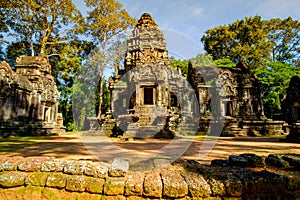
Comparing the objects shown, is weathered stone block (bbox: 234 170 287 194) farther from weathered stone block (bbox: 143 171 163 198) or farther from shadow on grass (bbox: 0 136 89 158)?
shadow on grass (bbox: 0 136 89 158)

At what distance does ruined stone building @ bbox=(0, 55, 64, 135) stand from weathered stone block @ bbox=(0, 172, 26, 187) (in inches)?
474

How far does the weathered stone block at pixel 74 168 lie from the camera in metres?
2.37

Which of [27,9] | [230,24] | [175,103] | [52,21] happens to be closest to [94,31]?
[52,21]

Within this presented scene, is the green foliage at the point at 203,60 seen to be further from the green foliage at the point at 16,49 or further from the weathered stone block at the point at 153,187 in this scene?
the weathered stone block at the point at 153,187

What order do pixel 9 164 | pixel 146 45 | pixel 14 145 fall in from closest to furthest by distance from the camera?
1. pixel 9 164
2. pixel 14 145
3. pixel 146 45

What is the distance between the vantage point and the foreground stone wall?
6.86ft

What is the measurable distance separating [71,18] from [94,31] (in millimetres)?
3748

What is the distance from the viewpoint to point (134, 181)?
86.9 inches

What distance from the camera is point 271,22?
30.0 m

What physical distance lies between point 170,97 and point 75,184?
669 inches

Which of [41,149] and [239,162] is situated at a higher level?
[239,162]

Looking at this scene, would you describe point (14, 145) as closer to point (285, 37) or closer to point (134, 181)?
point (134, 181)

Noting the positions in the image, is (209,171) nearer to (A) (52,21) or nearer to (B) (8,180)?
(B) (8,180)

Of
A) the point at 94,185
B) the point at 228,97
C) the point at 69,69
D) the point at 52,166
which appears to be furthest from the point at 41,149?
the point at 69,69
